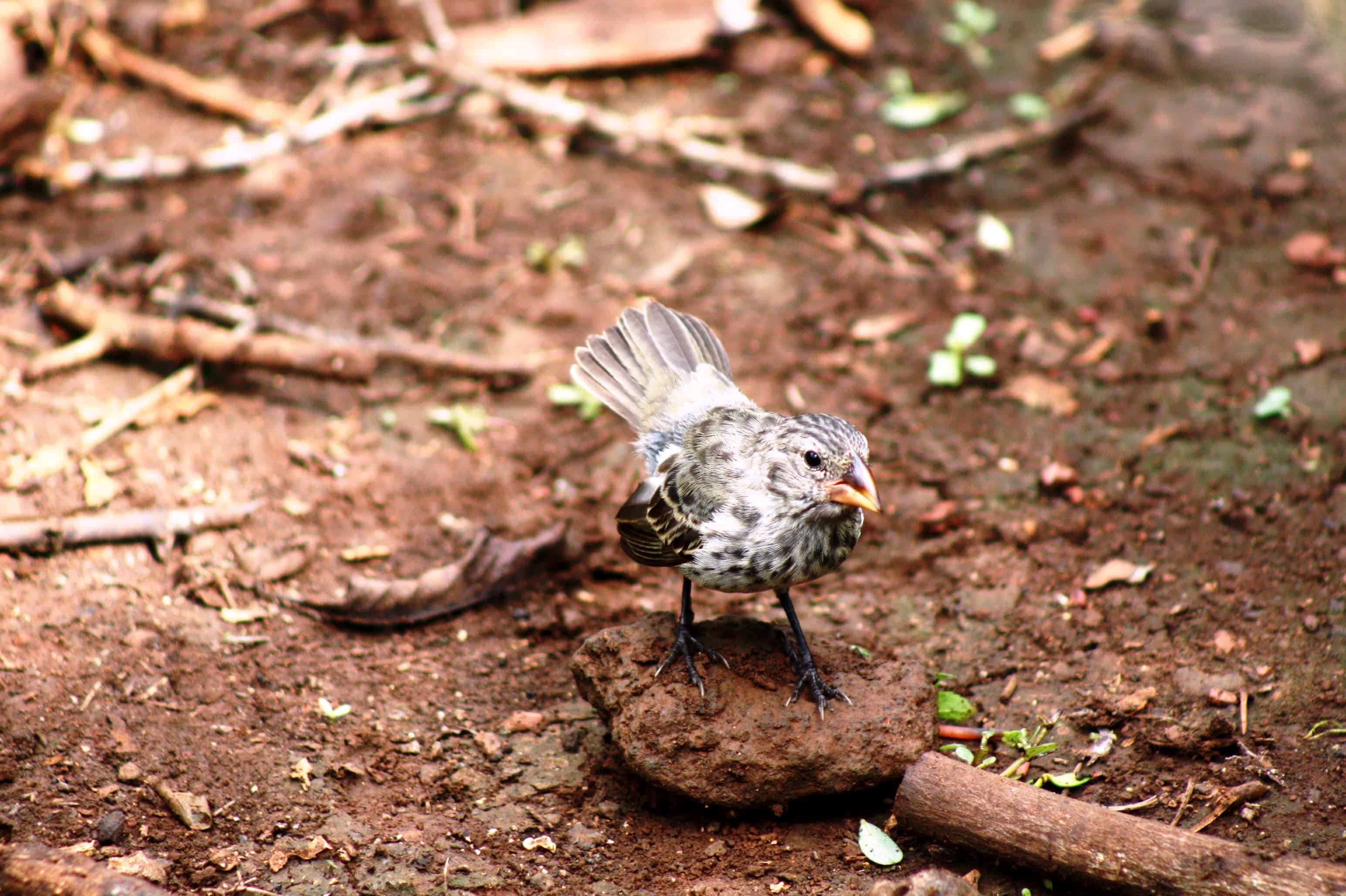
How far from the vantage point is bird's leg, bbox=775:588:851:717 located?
393cm

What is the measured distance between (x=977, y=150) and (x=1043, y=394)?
84.8 inches

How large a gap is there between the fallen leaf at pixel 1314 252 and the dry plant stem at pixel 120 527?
5.45m

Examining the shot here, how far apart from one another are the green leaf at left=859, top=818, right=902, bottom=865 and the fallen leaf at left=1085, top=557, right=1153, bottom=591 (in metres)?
1.52

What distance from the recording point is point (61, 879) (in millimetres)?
3002

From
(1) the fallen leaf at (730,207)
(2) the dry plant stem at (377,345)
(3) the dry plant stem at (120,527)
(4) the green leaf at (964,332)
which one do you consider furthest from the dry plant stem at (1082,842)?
(1) the fallen leaf at (730,207)

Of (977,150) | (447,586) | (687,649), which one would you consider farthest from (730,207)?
(687,649)

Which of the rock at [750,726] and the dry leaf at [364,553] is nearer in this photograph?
the rock at [750,726]

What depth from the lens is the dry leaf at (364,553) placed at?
16.1 feet

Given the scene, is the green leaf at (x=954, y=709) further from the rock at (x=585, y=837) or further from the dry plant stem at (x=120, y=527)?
the dry plant stem at (x=120, y=527)

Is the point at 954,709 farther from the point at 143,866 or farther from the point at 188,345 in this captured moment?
the point at 188,345

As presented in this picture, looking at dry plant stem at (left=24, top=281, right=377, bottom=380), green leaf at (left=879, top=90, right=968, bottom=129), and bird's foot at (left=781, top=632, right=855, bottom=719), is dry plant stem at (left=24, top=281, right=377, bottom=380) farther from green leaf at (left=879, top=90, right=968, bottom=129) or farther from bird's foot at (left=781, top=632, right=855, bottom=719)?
green leaf at (left=879, top=90, right=968, bottom=129)

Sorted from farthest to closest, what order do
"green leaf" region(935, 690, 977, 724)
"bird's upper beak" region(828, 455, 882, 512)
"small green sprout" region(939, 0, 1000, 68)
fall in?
"small green sprout" region(939, 0, 1000, 68), "green leaf" region(935, 690, 977, 724), "bird's upper beak" region(828, 455, 882, 512)

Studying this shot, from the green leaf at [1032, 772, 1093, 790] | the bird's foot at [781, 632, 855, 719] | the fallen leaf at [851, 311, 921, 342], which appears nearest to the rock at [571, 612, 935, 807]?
the bird's foot at [781, 632, 855, 719]

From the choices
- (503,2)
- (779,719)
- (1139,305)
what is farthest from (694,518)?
(503,2)
